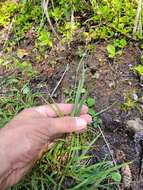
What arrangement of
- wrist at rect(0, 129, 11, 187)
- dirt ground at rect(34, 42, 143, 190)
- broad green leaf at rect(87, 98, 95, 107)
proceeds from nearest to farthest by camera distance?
wrist at rect(0, 129, 11, 187), dirt ground at rect(34, 42, 143, 190), broad green leaf at rect(87, 98, 95, 107)

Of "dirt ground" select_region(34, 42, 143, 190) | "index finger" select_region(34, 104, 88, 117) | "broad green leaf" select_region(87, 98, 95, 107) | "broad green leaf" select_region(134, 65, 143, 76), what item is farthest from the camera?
"broad green leaf" select_region(134, 65, 143, 76)

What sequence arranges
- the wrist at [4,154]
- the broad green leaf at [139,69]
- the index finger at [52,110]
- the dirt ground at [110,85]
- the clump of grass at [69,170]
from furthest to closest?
the broad green leaf at [139,69]
the dirt ground at [110,85]
the clump of grass at [69,170]
the index finger at [52,110]
the wrist at [4,154]

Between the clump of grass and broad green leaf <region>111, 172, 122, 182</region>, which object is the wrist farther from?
broad green leaf <region>111, 172, 122, 182</region>

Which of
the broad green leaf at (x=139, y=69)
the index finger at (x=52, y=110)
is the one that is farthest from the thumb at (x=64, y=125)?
the broad green leaf at (x=139, y=69)

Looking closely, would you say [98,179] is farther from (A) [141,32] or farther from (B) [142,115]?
(A) [141,32]

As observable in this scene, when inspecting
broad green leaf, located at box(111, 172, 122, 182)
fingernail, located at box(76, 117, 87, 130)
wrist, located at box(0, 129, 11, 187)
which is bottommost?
broad green leaf, located at box(111, 172, 122, 182)

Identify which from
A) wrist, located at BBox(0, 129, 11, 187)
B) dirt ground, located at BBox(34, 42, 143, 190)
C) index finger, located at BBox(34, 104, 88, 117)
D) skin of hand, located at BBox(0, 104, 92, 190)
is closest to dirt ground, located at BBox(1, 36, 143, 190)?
dirt ground, located at BBox(34, 42, 143, 190)

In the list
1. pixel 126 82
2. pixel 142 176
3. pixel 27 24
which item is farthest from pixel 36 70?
pixel 142 176

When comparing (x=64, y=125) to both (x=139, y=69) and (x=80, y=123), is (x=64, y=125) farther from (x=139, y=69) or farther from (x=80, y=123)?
(x=139, y=69)

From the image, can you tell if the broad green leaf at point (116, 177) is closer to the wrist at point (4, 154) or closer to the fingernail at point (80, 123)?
the fingernail at point (80, 123)
